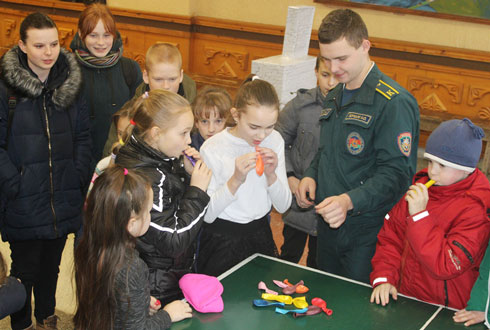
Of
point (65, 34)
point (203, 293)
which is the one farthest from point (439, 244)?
point (65, 34)

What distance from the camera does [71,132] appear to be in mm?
3160

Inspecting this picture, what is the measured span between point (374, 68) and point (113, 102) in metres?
1.66

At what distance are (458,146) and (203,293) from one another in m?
1.14

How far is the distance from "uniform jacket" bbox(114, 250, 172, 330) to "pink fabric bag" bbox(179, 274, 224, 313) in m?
0.15

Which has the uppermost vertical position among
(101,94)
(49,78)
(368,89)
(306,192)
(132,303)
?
(368,89)

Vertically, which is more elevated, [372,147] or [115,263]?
[372,147]

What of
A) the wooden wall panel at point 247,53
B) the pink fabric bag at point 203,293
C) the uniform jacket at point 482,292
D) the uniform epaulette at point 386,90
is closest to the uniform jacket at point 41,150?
the pink fabric bag at point 203,293

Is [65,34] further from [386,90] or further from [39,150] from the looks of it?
[386,90]

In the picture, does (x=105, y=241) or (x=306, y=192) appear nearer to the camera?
(x=105, y=241)

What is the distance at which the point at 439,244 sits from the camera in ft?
7.38

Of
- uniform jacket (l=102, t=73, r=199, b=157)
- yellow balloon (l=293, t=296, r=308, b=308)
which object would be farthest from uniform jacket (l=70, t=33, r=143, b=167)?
yellow balloon (l=293, t=296, r=308, b=308)

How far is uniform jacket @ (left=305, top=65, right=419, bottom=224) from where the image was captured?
2.55m

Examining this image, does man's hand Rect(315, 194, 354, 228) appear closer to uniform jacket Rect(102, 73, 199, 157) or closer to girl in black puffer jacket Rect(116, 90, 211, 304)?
girl in black puffer jacket Rect(116, 90, 211, 304)

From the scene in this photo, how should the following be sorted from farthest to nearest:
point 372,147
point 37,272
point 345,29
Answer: point 37,272 → point 372,147 → point 345,29
